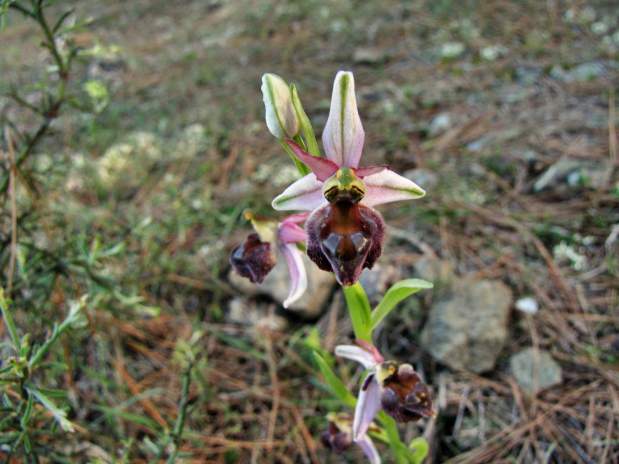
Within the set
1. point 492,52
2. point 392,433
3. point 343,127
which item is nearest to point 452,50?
point 492,52

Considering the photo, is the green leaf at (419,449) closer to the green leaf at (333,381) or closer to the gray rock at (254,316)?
the green leaf at (333,381)

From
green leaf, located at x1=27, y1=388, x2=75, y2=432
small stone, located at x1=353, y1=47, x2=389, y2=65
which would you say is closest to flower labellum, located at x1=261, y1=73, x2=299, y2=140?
green leaf, located at x1=27, y1=388, x2=75, y2=432

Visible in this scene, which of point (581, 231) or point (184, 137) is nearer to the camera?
point (581, 231)

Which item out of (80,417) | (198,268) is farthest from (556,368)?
(80,417)

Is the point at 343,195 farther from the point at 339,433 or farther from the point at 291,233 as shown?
the point at 339,433

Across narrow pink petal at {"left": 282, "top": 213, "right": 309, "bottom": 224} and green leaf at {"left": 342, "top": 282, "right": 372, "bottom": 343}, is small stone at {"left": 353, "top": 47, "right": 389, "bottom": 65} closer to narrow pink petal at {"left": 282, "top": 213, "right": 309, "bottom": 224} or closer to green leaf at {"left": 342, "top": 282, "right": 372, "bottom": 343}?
narrow pink petal at {"left": 282, "top": 213, "right": 309, "bottom": 224}

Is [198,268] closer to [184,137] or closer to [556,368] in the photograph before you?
[184,137]
